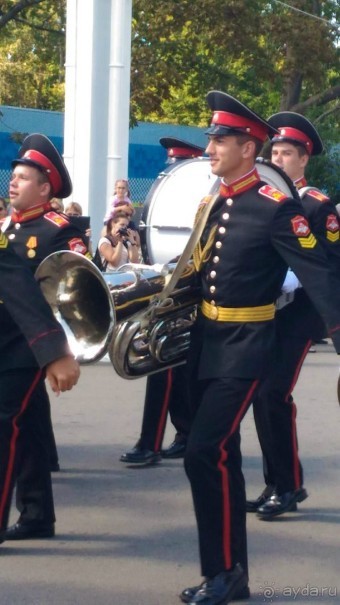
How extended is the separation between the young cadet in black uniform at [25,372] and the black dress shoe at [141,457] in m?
1.64

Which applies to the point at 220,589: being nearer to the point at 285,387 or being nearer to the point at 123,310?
the point at 123,310

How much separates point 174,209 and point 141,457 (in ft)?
8.26

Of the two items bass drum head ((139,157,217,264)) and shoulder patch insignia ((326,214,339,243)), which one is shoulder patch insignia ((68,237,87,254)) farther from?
bass drum head ((139,157,217,264))

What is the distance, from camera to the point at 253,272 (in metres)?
4.79

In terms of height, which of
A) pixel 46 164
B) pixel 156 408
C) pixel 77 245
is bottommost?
pixel 156 408

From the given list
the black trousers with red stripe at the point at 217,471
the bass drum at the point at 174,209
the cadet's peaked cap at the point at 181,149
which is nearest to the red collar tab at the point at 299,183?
the black trousers with red stripe at the point at 217,471

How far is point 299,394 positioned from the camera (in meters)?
9.94

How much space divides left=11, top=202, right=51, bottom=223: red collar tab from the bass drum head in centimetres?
306

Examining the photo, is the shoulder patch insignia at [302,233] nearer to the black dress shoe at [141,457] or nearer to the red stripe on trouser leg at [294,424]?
the red stripe on trouser leg at [294,424]

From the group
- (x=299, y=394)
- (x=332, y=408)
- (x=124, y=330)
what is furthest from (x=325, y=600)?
(x=299, y=394)

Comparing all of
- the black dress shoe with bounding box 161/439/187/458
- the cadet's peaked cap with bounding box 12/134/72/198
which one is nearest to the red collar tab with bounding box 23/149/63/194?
the cadet's peaked cap with bounding box 12/134/72/198

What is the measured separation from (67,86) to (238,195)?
354 inches

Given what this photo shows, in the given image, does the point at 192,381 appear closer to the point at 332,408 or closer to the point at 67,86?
the point at 332,408

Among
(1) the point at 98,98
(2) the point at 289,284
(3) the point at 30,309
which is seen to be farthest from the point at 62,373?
(1) the point at 98,98
